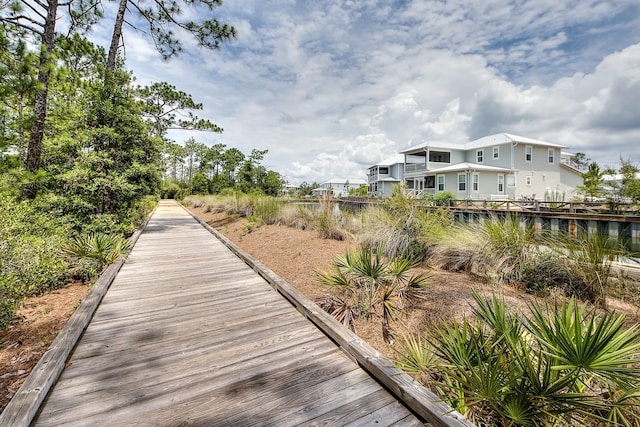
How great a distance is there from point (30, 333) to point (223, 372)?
276 cm

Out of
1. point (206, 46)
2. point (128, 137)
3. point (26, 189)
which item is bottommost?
point (26, 189)

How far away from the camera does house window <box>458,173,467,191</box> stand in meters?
23.8

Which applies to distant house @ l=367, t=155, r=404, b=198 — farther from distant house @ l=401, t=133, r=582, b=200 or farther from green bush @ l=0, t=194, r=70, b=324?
green bush @ l=0, t=194, r=70, b=324

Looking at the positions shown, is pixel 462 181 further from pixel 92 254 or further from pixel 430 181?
pixel 92 254

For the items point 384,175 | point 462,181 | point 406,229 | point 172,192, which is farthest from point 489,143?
point 172,192

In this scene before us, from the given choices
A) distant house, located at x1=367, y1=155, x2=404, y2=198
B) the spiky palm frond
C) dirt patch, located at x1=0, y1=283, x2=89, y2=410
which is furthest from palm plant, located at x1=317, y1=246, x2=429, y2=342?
distant house, located at x1=367, y1=155, x2=404, y2=198

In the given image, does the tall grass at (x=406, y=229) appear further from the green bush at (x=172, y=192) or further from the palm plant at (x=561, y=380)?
the green bush at (x=172, y=192)

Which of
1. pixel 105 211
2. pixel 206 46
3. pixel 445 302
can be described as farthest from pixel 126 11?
pixel 445 302

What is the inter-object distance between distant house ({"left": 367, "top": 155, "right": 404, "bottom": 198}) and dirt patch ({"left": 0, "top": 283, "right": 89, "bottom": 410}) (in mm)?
35602

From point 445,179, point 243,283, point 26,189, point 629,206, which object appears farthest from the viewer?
point 445,179

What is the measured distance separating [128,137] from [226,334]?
8.82 meters

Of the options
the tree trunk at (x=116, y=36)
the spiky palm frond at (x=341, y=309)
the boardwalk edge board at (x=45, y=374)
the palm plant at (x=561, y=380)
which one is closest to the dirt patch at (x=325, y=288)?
the spiky palm frond at (x=341, y=309)

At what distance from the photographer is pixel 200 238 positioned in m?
8.95

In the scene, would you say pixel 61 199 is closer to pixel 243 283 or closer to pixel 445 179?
pixel 243 283
